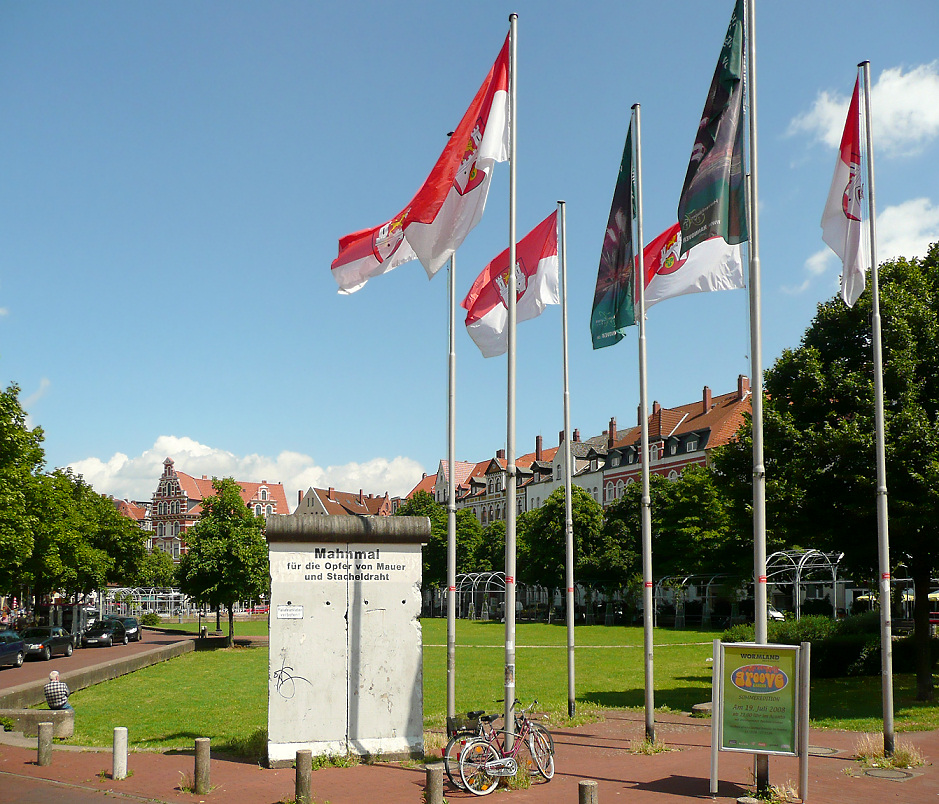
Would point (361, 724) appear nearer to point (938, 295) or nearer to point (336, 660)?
point (336, 660)

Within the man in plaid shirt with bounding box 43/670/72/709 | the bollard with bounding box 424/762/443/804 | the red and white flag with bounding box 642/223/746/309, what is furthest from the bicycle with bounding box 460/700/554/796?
the man in plaid shirt with bounding box 43/670/72/709

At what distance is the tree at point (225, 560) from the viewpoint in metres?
44.3

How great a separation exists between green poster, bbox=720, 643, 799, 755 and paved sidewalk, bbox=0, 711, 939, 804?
63 centimetres

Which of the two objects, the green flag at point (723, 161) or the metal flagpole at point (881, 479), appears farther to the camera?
the metal flagpole at point (881, 479)

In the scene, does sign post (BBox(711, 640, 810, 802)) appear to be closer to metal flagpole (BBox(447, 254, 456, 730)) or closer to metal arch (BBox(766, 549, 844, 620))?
metal flagpole (BBox(447, 254, 456, 730))

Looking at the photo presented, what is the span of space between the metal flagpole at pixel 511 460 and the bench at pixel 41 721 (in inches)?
367

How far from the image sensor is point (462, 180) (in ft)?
42.5

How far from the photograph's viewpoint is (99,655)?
4225cm

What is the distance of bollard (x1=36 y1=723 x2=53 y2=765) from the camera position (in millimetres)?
13781

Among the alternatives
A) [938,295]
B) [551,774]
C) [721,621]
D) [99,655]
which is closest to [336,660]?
[551,774]

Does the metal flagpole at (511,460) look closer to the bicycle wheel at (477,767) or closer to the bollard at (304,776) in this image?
the bicycle wheel at (477,767)

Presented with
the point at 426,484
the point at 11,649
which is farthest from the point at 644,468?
the point at 426,484

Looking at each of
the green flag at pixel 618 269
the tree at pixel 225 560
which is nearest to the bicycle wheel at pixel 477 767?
the green flag at pixel 618 269

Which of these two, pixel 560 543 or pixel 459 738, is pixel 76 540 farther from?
pixel 459 738
